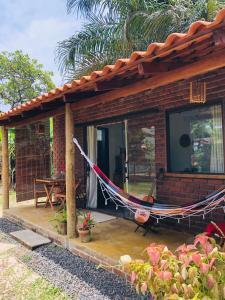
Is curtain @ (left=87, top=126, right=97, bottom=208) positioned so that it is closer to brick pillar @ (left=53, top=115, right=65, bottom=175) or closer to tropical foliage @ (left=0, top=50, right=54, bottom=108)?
brick pillar @ (left=53, top=115, right=65, bottom=175)

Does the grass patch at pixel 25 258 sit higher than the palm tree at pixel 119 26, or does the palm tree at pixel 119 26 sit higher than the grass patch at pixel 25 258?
the palm tree at pixel 119 26

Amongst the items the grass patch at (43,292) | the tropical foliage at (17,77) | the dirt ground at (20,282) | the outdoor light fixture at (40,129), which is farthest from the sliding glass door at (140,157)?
the tropical foliage at (17,77)

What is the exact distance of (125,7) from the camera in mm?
7590

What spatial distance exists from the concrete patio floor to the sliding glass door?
2.23ft

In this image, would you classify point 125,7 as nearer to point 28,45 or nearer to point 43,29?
point 43,29

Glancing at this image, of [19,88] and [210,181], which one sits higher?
[19,88]

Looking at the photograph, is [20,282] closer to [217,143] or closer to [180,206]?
[180,206]

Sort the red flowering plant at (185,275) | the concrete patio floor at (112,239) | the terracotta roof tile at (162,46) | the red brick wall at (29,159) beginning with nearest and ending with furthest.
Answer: the red flowering plant at (185,275) → the terracotta roof tile at (162,46) → the concrete patio floor at (112,239) → the red brick wall at (29,159)

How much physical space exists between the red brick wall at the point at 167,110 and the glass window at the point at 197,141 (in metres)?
0.14

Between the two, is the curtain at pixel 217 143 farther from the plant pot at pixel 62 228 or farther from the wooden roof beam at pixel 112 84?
the plant pot at pixel 62 228

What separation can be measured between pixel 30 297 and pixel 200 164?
2893mm

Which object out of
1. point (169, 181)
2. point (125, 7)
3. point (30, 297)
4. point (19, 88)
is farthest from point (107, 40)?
point (19, 88)

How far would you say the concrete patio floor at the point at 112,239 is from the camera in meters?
3.64

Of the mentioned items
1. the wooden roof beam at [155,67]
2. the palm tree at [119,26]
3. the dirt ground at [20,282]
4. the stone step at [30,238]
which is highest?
the palm tree at [119,26]
